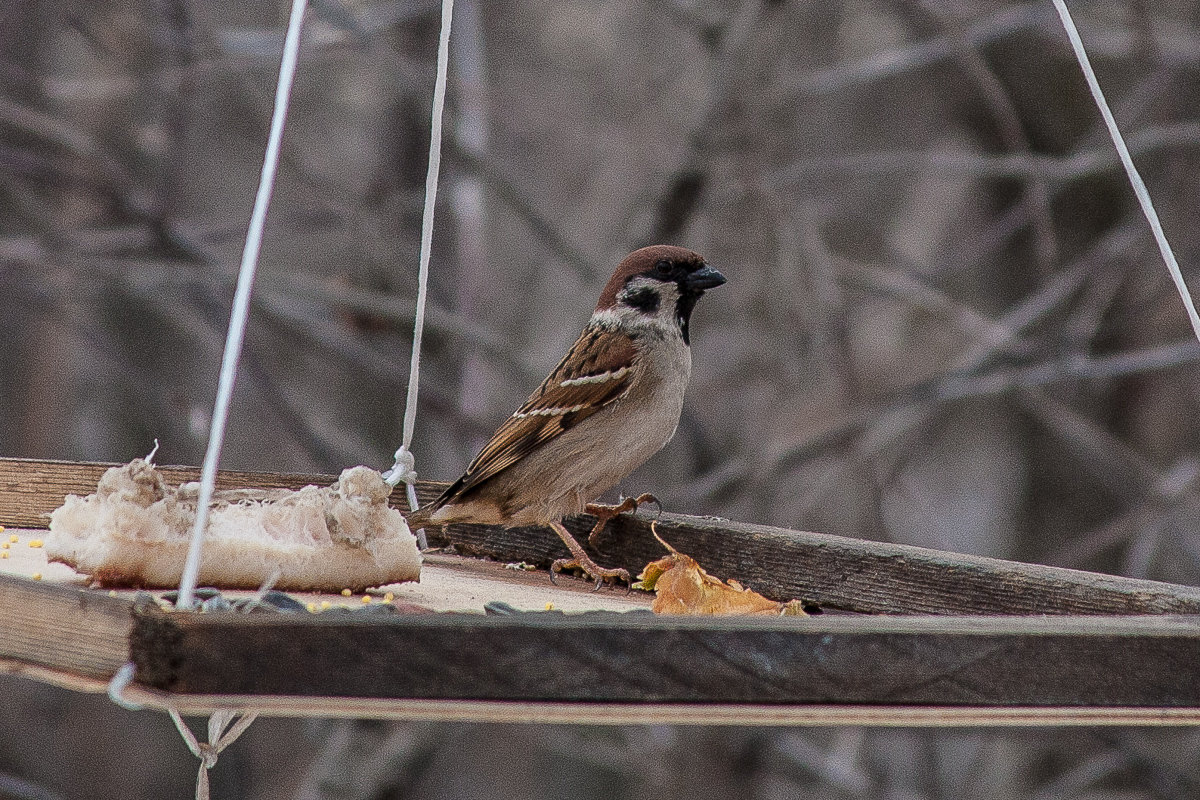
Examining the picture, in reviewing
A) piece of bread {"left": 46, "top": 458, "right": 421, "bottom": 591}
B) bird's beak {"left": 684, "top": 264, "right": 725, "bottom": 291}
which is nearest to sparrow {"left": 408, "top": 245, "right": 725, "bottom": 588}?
bird's beak {"left": 684, "top": 264, "right": 725, "bottom": 291}

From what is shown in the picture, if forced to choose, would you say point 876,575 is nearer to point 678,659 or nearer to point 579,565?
point 579,565

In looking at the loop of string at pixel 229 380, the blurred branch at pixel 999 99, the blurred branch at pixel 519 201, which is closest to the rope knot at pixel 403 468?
the loop of string at pixel 229 380

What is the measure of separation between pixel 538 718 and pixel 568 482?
193cm

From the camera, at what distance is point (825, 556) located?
296 centimetres

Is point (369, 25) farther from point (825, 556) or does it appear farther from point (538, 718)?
point (538, 718)

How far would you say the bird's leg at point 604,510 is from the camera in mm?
3479

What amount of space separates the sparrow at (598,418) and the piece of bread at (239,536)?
2.55 ft

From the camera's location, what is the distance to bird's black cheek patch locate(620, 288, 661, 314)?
13.5ft

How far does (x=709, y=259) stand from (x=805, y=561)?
9.60ft

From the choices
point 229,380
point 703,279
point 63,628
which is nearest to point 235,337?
point 229,380

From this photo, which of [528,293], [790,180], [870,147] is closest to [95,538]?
[790,180]

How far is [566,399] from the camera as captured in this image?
3854 millimetres

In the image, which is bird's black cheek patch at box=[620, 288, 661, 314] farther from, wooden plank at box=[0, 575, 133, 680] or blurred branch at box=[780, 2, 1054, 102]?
wooden plank at box=[0, 575, 133, 680]

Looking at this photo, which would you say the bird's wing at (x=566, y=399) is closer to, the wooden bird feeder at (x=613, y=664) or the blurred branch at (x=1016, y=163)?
the blurred branch at (x=1016, y=163)
